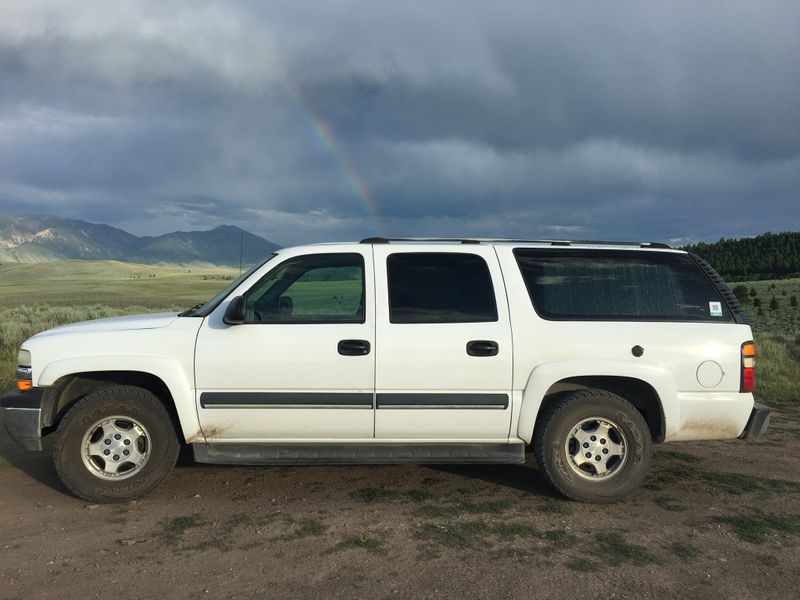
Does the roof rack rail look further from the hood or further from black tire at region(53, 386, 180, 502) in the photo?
black tire at region(53, 386, 180, 502)

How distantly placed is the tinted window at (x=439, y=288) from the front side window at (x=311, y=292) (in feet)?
0.93

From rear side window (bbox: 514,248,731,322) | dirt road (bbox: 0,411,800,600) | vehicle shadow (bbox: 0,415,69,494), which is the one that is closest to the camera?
dirt road (bbox: 0,411,800,600)

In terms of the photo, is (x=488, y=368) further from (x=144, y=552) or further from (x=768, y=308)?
(x=768, y=308)

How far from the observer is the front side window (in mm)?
4820

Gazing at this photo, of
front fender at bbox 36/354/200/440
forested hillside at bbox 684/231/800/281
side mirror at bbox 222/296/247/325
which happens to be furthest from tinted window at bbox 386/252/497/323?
forested hillside at bbox 684/231/800/281

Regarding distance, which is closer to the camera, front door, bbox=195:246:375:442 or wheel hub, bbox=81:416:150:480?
front door, bbox=195:246:375:442

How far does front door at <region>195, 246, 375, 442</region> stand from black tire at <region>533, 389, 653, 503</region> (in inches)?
53.8

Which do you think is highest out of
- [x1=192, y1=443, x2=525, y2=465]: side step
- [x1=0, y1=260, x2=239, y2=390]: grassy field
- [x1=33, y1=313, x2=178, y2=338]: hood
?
[x1=0, y1=260, x2=239, y2=390]: grassy field

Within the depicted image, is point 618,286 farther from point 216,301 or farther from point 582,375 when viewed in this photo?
point 216,301

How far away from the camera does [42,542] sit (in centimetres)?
411

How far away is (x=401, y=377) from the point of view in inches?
185

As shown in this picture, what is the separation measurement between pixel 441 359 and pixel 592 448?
4.49ft

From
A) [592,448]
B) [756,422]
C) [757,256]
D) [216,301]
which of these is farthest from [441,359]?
[757,256]

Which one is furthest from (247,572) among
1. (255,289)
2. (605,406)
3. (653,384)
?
(653,384)
